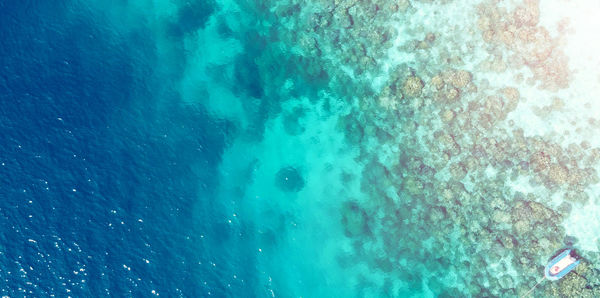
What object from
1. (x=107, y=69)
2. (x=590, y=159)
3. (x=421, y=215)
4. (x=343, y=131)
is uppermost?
(x=107, y=69)

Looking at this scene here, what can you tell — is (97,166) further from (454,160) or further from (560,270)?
(560,270)

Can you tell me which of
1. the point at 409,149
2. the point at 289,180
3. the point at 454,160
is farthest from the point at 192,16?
the point at 454,160

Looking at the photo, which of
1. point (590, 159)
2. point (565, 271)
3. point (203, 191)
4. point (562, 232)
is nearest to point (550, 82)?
point (590, 159)

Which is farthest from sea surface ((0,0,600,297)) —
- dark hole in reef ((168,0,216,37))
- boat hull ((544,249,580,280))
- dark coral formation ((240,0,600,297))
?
dark hole in reef ((168,0,216,37))

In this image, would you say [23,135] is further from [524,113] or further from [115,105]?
[524,113]

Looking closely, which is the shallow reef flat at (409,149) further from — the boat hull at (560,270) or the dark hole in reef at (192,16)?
the dark hole in reef at (192,16)

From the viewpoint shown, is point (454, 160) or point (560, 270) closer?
point (560, 270)

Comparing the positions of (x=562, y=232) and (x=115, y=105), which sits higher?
(x=115, y=105)

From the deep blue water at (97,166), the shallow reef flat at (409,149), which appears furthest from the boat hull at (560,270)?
the deep blue water at (97,166)
